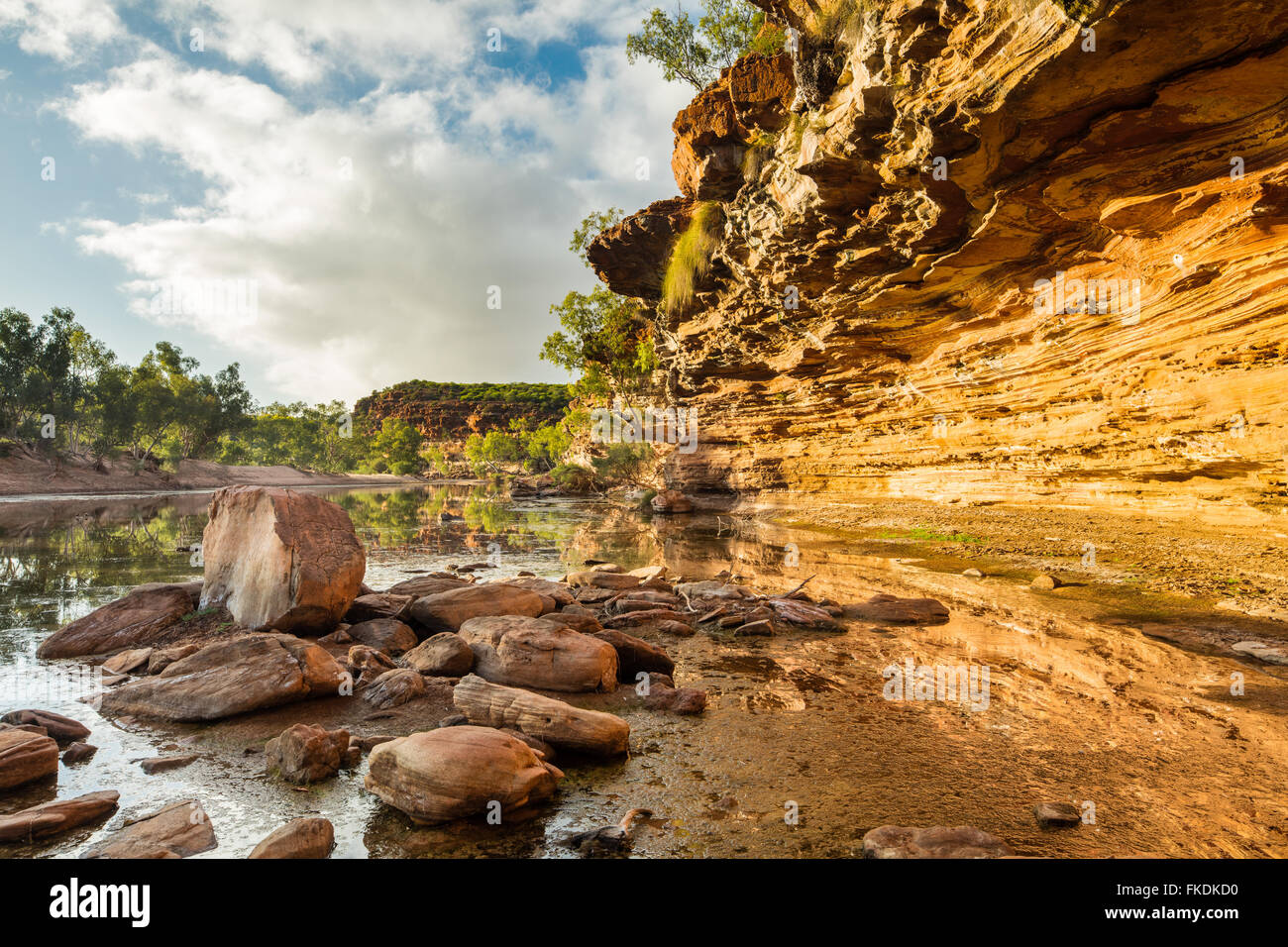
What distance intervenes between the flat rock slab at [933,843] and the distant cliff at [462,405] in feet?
455

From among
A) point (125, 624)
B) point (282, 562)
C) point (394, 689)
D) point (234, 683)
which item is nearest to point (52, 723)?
point (234, 683)

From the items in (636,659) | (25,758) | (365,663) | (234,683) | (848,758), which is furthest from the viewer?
(636,659)

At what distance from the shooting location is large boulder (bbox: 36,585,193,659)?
23.0ft

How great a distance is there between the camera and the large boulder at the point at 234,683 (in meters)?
5.24

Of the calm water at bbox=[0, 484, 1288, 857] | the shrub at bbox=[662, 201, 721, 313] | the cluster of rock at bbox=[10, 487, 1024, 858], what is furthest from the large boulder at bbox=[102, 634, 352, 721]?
the shrub at bbox=[662, 201, 721, 313]

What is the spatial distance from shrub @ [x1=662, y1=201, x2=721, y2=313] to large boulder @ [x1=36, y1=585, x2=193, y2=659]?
20206 millimetres

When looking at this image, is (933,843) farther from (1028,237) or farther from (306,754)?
(1028,237)

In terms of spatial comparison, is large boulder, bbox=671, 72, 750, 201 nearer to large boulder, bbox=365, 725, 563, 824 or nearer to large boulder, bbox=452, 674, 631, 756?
large boulder, bbox=452, 674, 631, 756

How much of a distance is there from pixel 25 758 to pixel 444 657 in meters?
3.13

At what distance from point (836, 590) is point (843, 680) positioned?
5340mm

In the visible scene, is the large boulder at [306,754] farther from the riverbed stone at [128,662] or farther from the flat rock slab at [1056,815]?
the flat rock slab at [1056,815]

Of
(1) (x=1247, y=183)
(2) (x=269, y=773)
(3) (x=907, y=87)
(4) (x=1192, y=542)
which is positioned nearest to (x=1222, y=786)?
(2) (x=269, y=773)

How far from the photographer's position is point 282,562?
7504 millimetres

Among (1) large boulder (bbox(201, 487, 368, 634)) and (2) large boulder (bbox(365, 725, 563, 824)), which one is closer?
(2) large boulder (bbox(365, 725, 563, 824))
